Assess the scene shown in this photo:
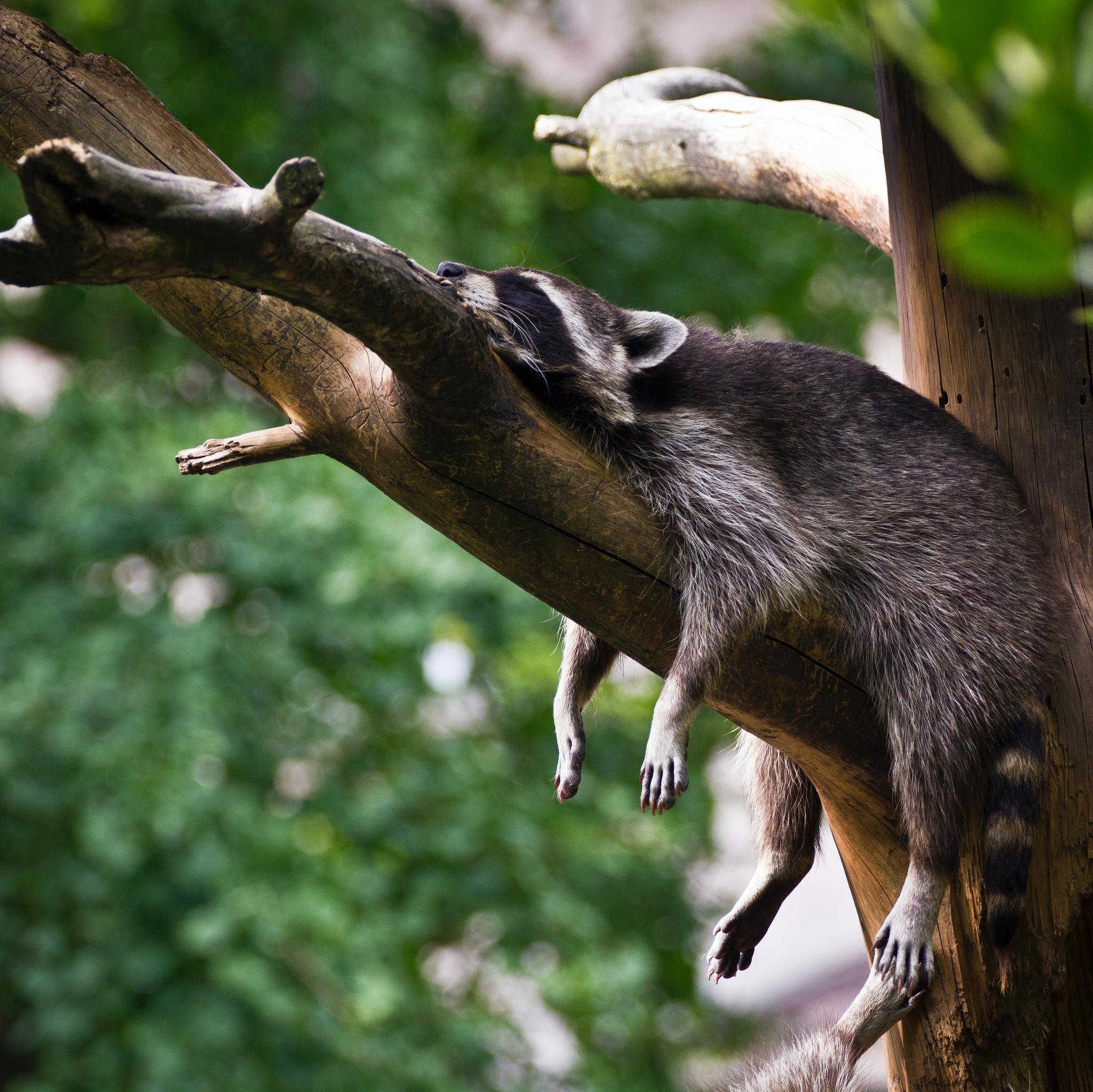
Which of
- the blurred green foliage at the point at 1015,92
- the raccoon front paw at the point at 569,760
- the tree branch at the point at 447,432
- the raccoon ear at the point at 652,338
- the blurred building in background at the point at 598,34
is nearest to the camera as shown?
the blurred green foliage at the point at 1015,92

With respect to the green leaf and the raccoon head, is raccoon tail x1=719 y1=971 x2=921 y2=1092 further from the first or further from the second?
the green leaf

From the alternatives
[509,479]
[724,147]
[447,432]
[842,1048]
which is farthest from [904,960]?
[724,147]

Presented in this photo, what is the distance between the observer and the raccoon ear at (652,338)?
2518 mm

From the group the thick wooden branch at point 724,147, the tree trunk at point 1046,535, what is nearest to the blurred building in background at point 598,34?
the thick wooden branch at point 724,147

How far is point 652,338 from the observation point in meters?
2.54

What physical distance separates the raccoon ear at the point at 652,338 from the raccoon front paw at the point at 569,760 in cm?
79

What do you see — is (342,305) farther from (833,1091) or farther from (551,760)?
(551,760)

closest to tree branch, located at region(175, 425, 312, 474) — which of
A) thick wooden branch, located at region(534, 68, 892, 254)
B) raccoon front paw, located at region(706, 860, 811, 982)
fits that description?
raccoon front paw, located at region(706, 860, 811, 982)

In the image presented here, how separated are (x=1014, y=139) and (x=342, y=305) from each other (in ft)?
4.13

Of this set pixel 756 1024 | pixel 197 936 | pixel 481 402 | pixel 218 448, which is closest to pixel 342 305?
pixel 481 402

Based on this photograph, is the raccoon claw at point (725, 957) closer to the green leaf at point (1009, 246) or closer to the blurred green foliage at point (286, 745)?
the blurred green foliage at point (286, 745)

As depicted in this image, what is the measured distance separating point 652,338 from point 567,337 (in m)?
0.19

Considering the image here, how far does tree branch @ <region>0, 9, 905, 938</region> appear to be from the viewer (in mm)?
1732

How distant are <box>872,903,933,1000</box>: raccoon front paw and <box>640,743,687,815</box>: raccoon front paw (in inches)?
17.6
